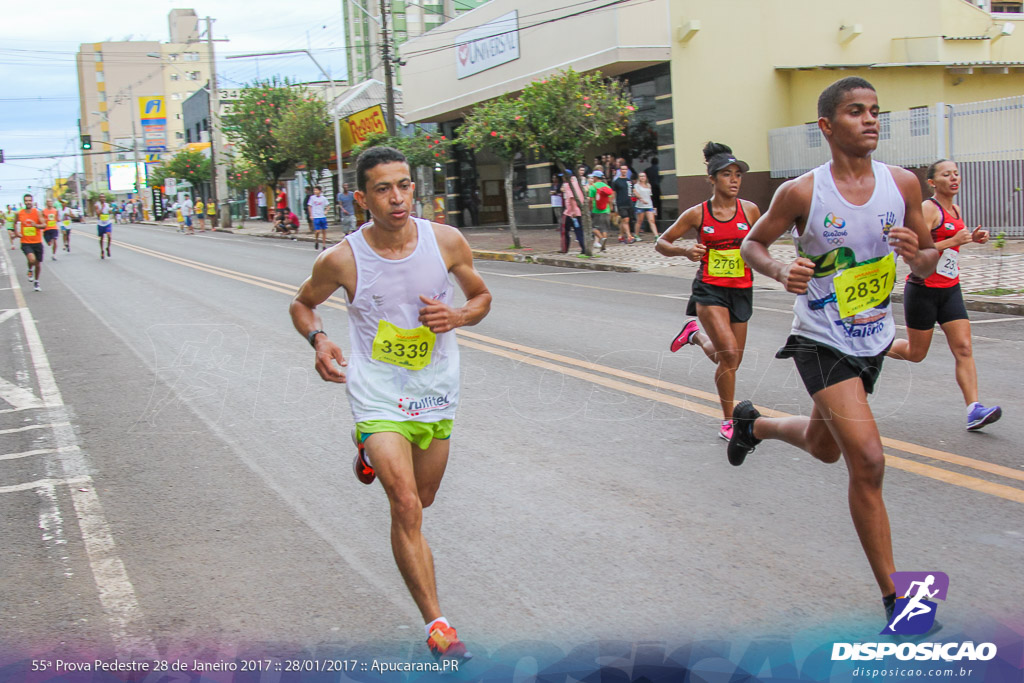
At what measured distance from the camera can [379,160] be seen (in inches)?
147

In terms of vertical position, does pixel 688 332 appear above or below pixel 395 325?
below

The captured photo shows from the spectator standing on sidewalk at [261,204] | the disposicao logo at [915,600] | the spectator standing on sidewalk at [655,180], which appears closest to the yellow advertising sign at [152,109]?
the spectator standing on sidewalk at [261,204]

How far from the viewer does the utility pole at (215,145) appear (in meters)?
48.6

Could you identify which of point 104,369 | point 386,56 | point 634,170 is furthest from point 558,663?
point 386,56

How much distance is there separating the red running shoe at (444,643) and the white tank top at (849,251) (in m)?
1.80

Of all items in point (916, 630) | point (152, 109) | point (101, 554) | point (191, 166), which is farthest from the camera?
point (152, 109)

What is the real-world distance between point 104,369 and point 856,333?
27.1 feet

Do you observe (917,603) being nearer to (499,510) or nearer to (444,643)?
(444,643)

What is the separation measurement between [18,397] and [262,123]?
38.7 meters

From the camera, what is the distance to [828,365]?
12.5 feet

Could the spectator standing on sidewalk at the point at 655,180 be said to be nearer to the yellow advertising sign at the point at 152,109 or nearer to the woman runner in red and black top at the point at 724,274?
the woman runner in red and black top at the point at 724,274

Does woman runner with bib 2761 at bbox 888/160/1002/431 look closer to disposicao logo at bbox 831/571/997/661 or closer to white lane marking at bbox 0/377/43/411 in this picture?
disposicao logo at bbox 831/571/997/661

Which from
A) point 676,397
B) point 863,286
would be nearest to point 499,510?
point 863,286

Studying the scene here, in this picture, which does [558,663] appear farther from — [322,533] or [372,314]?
[322,533]
